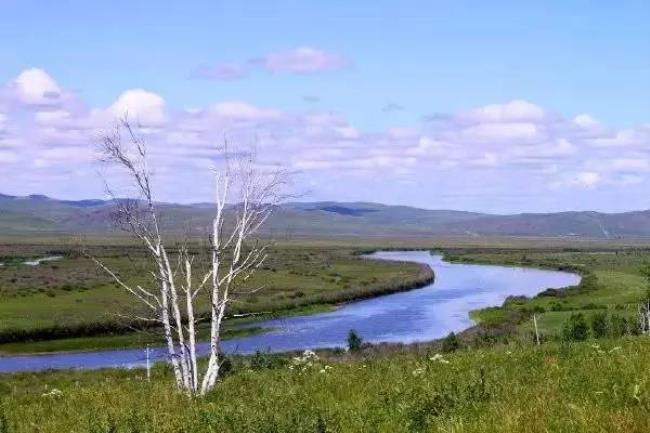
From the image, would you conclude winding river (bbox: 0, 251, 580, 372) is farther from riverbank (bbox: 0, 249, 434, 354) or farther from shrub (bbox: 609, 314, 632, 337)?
shrub (bbox: 609, 314, 632, 337)

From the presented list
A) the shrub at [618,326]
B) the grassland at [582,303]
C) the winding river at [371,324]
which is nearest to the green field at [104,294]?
the winding river at [371,324]

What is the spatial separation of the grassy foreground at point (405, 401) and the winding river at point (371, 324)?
18.7m

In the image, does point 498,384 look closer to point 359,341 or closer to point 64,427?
point 64,427

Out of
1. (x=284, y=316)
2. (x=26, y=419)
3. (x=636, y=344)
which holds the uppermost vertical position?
(x=636, y=344)

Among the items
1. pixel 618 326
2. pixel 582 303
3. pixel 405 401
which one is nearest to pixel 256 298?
pixel 582 303

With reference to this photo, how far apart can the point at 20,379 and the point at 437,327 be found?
33324 mm

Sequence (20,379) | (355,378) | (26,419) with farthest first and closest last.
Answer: (20,379) < (355,378) < (26,419)

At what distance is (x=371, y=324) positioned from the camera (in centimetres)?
6744

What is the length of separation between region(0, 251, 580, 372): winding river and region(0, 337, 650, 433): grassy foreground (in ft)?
61.3

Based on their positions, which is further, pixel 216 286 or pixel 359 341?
pixel 359 341

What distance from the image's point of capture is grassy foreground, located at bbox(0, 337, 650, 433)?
7570 mm

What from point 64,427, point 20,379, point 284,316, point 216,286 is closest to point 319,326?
point 284,316

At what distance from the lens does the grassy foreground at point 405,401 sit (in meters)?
7.57

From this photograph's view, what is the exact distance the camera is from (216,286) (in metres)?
15.8
